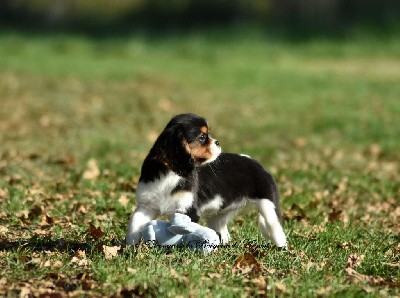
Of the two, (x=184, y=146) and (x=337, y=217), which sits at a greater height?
(x=184, y=146)

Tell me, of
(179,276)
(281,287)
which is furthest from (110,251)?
(281,287)

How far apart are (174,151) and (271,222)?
4.21 feet

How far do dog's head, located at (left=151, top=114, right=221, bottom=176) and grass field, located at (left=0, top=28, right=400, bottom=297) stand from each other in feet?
2.51

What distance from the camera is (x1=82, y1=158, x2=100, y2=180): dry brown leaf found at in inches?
450

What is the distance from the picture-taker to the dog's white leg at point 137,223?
274 inches

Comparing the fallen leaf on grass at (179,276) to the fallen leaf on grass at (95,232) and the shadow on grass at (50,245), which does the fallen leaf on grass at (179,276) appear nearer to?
the shadow on grass at (50,245)

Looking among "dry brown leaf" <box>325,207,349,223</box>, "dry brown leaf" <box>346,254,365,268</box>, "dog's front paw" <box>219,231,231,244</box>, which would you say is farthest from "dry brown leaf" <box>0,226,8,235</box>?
"dry brown leaf" <box>325,207,349,223</box>

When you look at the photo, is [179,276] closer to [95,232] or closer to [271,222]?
[271,222]

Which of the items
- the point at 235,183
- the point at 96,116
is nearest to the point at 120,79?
the point at 96,116

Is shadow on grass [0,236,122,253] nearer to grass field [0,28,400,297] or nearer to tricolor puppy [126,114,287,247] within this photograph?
grass field [0,28,400,297]

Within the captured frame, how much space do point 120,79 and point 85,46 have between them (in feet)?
26.1

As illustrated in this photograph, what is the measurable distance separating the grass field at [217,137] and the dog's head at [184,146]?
0.76m

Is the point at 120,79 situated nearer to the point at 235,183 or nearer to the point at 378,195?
the point at 378,195

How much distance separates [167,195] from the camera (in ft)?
22.5
